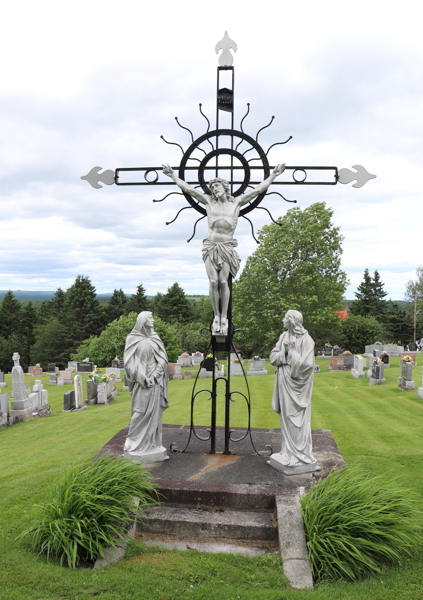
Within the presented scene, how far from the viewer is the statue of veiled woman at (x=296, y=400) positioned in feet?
17.3

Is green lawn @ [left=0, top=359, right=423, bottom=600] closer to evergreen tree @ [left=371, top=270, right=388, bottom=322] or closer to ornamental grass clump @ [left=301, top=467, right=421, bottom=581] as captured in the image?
ornamental grass clump @ [left=301, top=467, right=421, bottom=581]

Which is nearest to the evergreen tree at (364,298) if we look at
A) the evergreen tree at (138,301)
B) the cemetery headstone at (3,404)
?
the evergreen tree at (138,301)

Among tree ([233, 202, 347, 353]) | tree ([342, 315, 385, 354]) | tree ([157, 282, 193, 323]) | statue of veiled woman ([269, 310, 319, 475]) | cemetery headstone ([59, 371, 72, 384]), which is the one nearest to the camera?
statue of veiled woman ([269, 310, 319, 475])

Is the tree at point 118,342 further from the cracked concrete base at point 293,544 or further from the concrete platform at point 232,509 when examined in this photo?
the cracked concrete base at point 293,544

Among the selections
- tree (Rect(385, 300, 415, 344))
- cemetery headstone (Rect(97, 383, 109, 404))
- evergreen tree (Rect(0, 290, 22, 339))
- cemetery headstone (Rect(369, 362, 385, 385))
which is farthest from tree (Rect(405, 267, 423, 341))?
evergreen tree (Rect(0, 290, 22, 339))

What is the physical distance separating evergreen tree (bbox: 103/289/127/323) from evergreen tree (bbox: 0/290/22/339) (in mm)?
11924

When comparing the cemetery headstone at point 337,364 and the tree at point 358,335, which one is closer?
the cemetery headstone at point 337,364

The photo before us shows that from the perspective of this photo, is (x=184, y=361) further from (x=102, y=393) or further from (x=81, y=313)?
(x=81, y=313)

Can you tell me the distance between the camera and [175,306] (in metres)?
51.2

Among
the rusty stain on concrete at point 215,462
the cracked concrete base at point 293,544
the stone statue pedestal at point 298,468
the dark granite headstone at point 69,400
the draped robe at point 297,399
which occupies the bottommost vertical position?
the dark granite headstone at point 69,400

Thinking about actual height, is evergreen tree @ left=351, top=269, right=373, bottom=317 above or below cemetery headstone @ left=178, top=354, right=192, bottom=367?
above

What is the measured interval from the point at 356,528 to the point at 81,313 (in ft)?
153

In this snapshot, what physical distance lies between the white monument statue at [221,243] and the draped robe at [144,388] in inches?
36.9

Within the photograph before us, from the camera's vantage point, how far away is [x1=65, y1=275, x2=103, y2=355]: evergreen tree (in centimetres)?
4678
